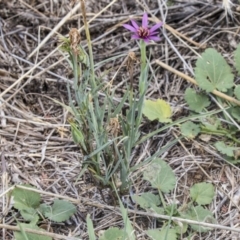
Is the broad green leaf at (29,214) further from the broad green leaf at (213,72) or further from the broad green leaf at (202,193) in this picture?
the broad green leaf at (213,72)

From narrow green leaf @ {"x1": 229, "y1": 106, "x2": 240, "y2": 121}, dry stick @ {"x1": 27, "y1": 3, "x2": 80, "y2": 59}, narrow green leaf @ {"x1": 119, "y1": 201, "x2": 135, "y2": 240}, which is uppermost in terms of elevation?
dry stick @ {"x1": 27, "y1": 3, "x2": 80, "y2": 59}

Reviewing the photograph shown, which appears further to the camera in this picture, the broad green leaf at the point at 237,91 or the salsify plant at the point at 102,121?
the broad green leaf at the point at 237,91

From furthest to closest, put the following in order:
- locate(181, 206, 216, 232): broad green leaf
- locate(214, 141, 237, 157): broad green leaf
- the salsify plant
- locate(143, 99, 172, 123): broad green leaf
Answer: locate(143, 99, 172, 123): broad green leaf
locate(214, 141, 237, 157): broad green leaf
locate(181, 206, 216, 232): broad green leaf
the salsify plant

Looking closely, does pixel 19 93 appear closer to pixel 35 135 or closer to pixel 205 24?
pixel 35 135

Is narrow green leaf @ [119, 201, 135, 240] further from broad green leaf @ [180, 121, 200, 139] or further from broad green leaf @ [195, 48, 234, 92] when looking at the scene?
broad green leaf @ [195, 48, 234, 92]

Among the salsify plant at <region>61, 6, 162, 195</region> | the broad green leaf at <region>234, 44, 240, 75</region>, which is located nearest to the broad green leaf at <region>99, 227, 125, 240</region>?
the salsify plant at <region>61, 6, 162, 195</region>

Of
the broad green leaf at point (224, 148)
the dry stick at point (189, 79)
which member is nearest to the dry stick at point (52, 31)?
the dry stick at point (189, 79)

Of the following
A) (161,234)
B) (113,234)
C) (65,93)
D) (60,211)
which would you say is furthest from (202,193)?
(65,93)
